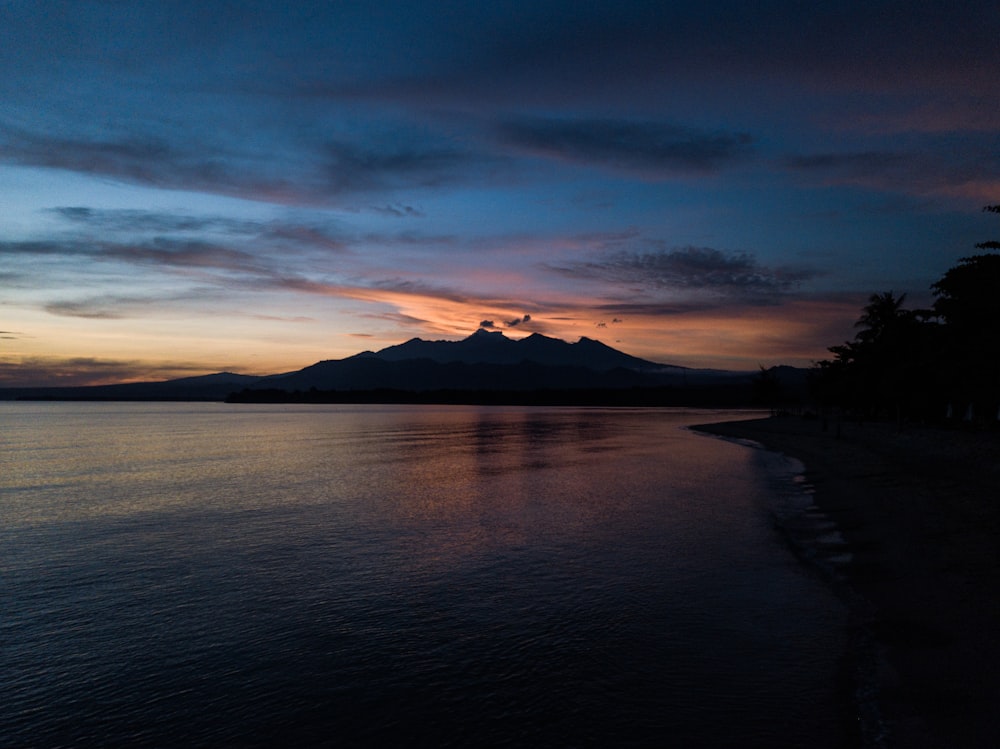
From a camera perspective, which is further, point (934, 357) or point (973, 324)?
point (934, 357)

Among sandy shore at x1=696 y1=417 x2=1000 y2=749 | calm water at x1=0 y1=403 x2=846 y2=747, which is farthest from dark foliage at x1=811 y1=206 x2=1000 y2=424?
calm water at x1=0 y1=403 x2=846 y2=747

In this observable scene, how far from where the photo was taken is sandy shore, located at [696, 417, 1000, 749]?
8594 millimetres

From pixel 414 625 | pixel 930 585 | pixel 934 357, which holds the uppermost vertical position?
pixel 934 357

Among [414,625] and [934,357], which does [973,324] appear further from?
[414,625]

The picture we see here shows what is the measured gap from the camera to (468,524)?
2350cm

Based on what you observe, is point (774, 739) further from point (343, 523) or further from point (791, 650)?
point (343, 523)

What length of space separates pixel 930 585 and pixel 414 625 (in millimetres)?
11292

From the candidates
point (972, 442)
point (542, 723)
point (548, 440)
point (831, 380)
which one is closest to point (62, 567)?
point (542, 723)

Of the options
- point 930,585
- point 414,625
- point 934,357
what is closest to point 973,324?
point 934,357

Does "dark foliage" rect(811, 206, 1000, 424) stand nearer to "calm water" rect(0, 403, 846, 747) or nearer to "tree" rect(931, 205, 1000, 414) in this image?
"tree" rect(931, 205, 1000, 414)

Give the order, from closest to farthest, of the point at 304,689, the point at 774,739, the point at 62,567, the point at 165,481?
1. the point at 774,739
2. the point at 304,689
3. the point at 62,567
4. the point at 165,481

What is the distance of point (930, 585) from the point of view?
45.7ft

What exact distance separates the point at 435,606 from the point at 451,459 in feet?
118

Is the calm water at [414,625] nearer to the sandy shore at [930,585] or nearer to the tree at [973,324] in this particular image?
the sandy shore at [930,585]
